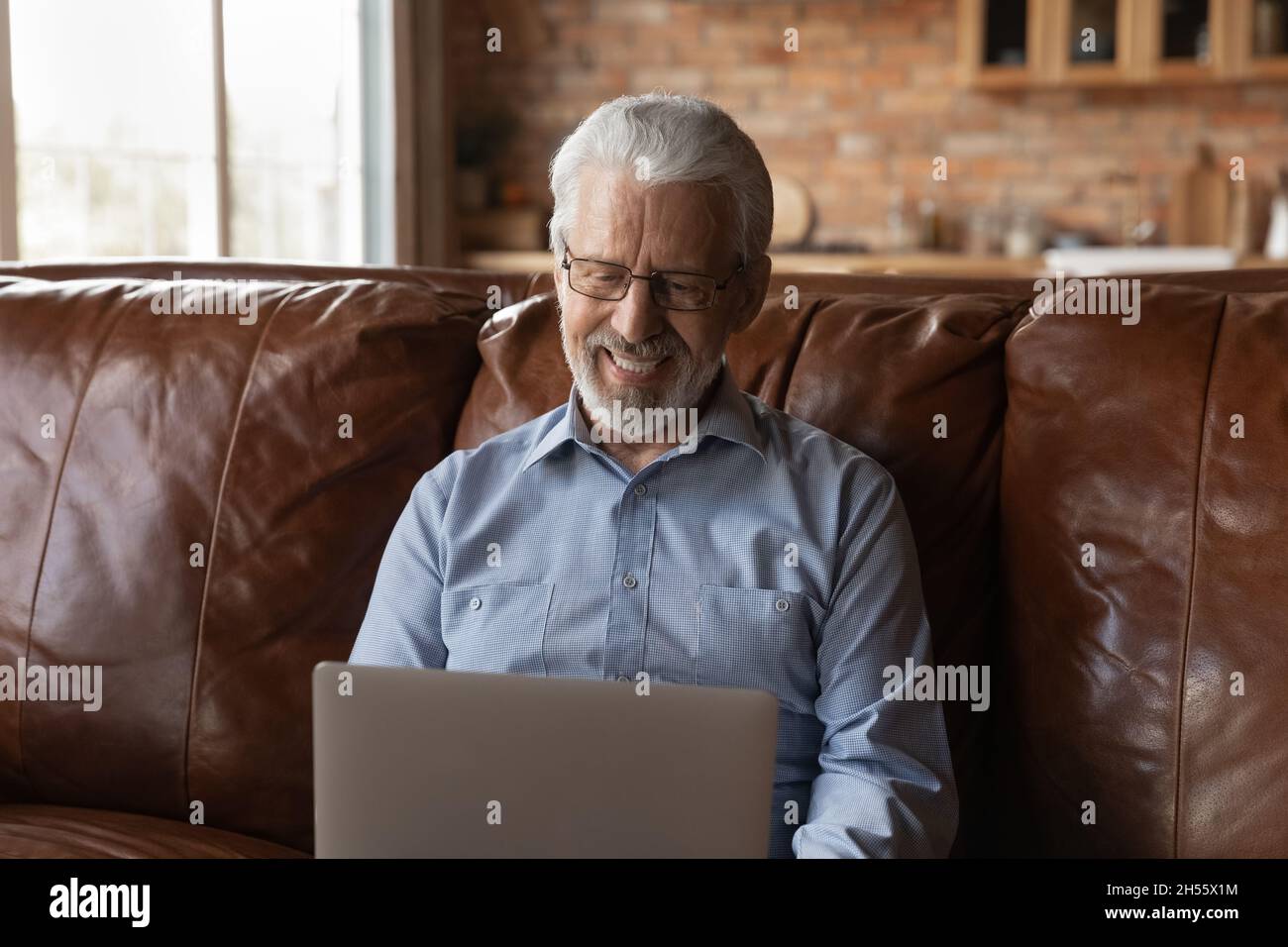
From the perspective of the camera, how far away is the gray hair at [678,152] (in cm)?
149

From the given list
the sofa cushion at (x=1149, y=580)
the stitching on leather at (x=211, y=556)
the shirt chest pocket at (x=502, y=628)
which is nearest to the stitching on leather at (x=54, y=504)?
the stitching on leather at (x=211, y=556)

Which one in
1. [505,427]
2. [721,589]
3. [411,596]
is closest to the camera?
[721,589]

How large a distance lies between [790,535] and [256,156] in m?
3.16

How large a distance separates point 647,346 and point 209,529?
0.66m

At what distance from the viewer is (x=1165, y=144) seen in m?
5.47

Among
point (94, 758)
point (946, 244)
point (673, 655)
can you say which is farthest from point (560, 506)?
point (946, 244)

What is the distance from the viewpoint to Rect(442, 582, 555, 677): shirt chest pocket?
60.6 inches

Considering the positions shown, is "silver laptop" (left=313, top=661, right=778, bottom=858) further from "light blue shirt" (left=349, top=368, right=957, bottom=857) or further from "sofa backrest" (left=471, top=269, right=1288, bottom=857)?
"sofa backrest" (left=471, top=269, right=1288, bottom=857)

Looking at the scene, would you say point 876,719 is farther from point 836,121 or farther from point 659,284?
point 836,121

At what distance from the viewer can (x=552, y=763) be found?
103 cm

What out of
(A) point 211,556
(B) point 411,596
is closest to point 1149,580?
(B) point 411,596

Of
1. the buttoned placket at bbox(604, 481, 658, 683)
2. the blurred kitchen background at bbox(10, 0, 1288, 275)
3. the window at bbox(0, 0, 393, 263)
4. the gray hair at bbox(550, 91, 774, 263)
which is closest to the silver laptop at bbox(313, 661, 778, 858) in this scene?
the buttoned placket at bbox(604, 481, 658, 683)

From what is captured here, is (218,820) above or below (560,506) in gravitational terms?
below
